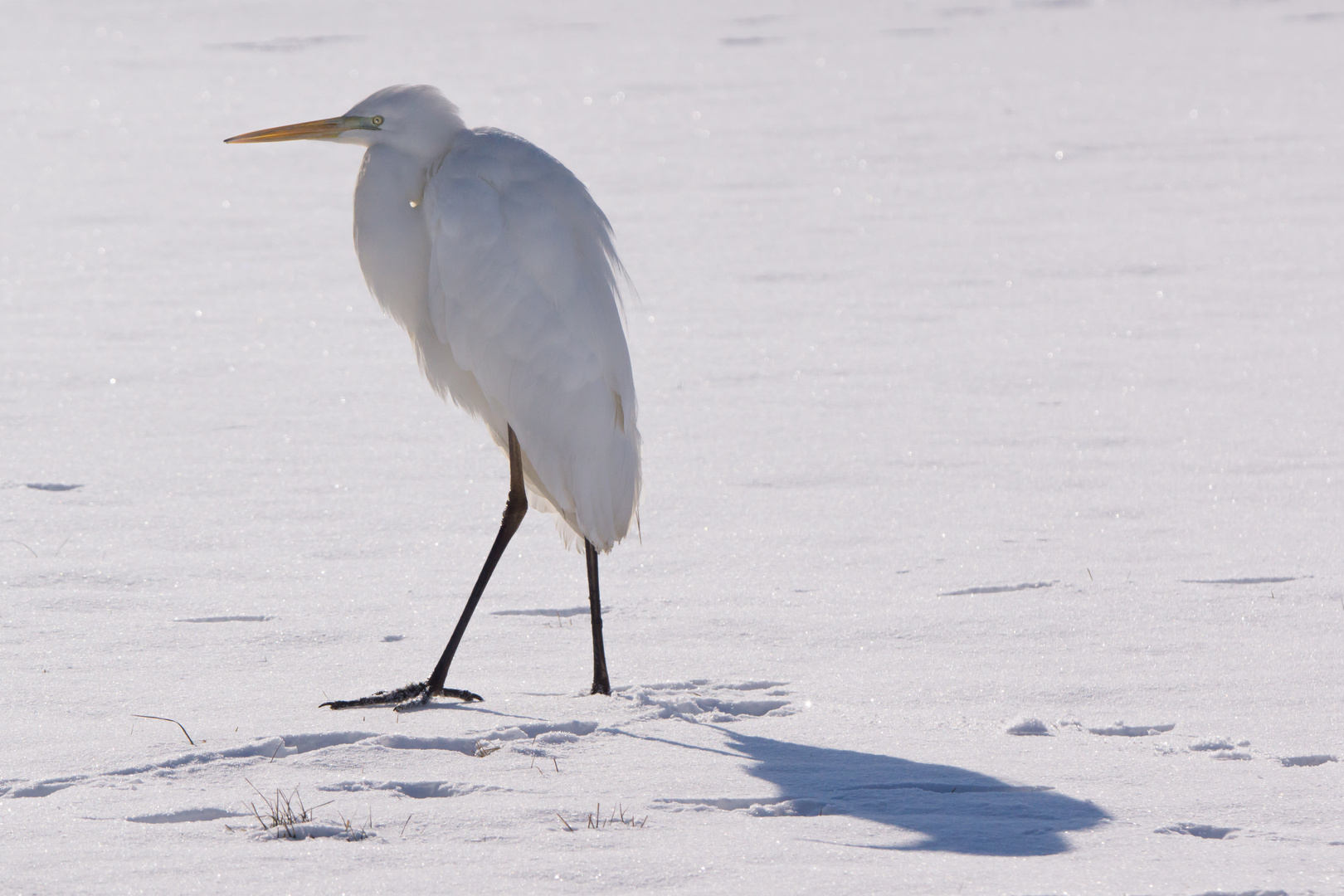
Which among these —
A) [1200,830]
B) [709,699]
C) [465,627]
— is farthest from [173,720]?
[1200,830]

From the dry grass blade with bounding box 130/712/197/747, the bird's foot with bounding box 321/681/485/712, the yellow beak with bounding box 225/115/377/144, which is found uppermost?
the yellow beak with bounding box 225/115/377/144

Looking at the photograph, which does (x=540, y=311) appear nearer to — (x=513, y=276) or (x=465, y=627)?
(x=513, y=276)

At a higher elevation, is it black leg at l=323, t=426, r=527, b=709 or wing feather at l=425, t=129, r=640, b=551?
wing feather at l=425, t=129, r=640, b=551

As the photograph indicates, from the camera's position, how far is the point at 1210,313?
8062mm

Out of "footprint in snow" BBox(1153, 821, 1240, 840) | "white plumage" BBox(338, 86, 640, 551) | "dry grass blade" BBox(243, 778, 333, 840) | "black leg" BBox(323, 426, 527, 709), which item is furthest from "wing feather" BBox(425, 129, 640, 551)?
"footprint in snow" BBox(1153, 821, 1240, 840)

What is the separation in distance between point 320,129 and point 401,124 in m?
0.23

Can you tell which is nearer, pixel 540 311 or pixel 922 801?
pixel 922 801

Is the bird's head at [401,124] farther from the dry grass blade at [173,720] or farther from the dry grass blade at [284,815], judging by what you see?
the dry grass blade at [284,815]

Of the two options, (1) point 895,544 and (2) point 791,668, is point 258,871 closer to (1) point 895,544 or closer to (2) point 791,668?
(2) point 791,668

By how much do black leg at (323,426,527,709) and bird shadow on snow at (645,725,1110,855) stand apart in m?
0.77

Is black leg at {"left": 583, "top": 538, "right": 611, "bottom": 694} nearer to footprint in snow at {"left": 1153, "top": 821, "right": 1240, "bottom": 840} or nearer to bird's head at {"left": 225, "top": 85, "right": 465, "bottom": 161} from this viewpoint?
bird's head at {"left": 225, "top": 85, "right": 465, "bottom": 161}

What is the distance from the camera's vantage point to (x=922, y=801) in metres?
3.00

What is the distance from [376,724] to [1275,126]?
1181 cm

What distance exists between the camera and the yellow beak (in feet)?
13.4
